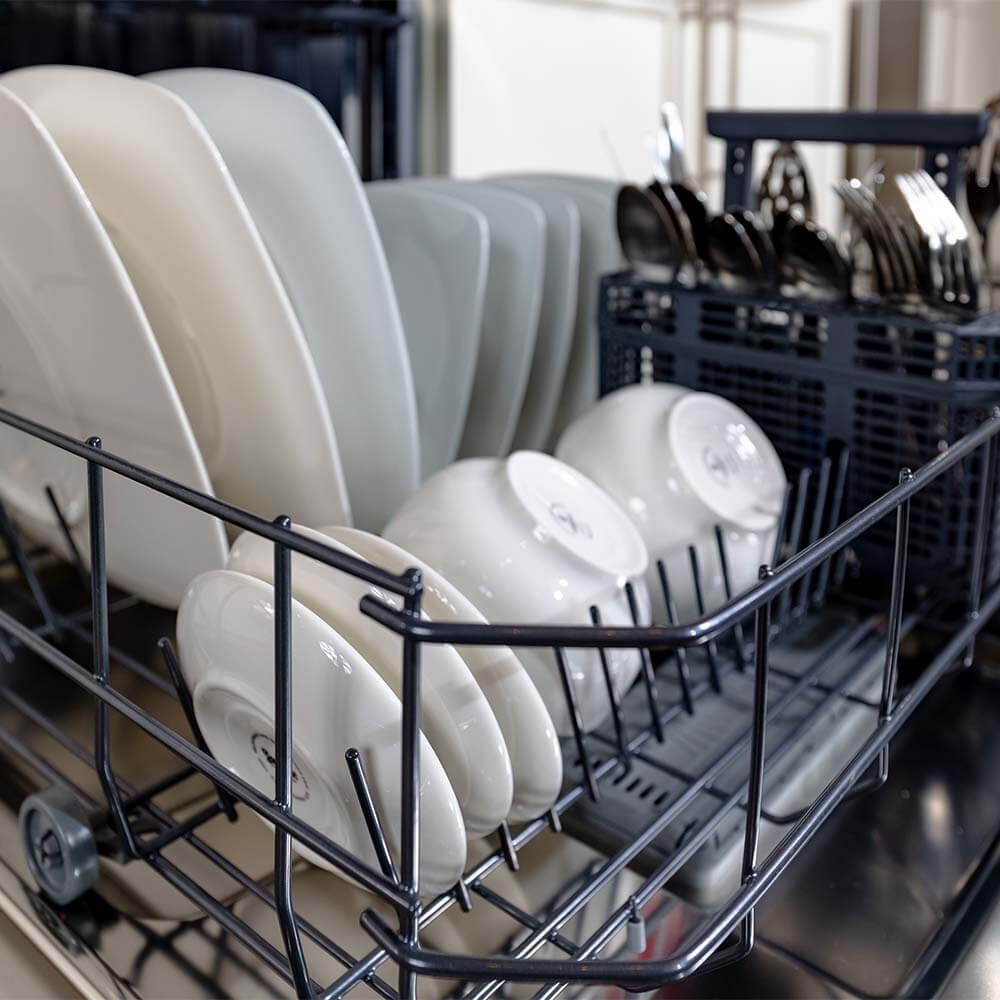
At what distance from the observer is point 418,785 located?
307 millimetres

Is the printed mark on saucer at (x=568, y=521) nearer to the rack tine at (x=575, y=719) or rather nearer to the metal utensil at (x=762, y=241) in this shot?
the rack tine at (x=575, y=719)

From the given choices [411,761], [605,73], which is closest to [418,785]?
[411,761]

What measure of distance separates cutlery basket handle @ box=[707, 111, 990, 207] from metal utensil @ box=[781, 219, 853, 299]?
0.28ft

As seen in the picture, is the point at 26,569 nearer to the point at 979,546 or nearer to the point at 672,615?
the point at 672,615

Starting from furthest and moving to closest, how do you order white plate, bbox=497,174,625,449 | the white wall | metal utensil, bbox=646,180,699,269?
the white wall, white plate, bbox=497,174,625,449, metal utensil, bbox=646,180,699,269

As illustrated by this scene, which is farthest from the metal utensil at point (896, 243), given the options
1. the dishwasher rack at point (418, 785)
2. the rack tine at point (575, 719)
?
the rack tine at point (575, 719)

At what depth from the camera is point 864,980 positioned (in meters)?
0.45

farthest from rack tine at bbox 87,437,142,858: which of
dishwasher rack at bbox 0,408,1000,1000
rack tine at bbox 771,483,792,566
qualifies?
rack tine at bbox 771,483,792,566

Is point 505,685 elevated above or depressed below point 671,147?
below

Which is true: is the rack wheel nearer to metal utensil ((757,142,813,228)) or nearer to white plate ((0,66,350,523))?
white plate ((0,66,350,523))

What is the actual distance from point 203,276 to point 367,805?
28 cm

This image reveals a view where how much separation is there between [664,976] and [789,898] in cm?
21

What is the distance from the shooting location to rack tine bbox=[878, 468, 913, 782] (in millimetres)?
405

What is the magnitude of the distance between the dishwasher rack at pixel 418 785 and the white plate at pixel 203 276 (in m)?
0.11
